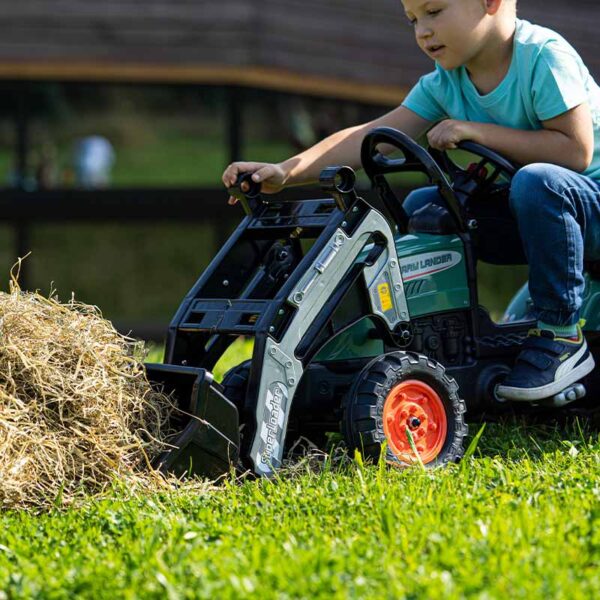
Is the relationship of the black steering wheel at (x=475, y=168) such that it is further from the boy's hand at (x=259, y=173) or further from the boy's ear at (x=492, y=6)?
the boy's hand at (x=259, y=173)

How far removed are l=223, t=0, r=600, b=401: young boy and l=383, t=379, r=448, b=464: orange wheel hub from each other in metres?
0.32

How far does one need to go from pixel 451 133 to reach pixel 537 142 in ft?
1.01

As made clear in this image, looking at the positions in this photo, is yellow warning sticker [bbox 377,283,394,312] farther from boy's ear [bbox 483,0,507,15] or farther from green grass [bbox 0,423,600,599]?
boy's ear [bbox 483,0,507,15]

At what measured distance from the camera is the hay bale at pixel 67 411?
3.25 m

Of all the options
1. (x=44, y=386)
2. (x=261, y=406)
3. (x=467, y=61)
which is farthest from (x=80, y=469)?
(x=467, y=61)

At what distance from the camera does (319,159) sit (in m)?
4.34

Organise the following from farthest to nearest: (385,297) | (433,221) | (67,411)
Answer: (433,221), (385,297), (67,411)

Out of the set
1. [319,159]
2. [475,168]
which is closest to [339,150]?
[319,159]

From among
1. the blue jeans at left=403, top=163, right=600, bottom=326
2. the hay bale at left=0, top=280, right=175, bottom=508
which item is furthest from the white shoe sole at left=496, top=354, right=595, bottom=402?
the hay bale at left=0, top=280, right=175, bottom=508

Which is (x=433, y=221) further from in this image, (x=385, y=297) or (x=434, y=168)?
(x=385, y=297)

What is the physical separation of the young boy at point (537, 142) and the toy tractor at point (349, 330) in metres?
0.10

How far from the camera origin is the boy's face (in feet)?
13.0

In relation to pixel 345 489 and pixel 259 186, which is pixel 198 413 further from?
pixel 259 186

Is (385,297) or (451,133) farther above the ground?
(451,133)
